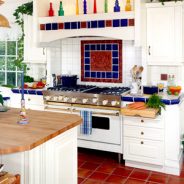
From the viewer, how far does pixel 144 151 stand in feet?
14.2

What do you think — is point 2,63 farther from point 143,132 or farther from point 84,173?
point 143,132

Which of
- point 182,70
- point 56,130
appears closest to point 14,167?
point 56,130

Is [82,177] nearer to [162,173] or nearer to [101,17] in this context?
[162,173]

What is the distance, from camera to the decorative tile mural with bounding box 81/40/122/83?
208 inches

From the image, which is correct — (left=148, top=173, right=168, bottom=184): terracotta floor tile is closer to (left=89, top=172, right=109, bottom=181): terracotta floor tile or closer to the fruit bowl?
(left=89, top=172, right=109, bottom=181): terracotta floor tile

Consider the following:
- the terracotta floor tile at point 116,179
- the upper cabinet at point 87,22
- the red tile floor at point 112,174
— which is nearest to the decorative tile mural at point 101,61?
the upper cabinet at point 87,22

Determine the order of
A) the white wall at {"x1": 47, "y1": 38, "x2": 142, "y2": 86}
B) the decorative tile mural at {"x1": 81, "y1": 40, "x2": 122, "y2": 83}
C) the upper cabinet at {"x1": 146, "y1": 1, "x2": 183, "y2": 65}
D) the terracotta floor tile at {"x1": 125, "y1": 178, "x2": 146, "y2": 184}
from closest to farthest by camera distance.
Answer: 1. the terracotta floor tile at {"x1": 125, "y1": 178, "x2": 146, "y2": 184}
2. the upper cabinet at {"x1": 146, "y1": 1, "x2": 183, "y2": 65}
3. the decorative tile mural at {"x1": 81, "y1": 40, "x2": 122, "y2": 83}
4. the white wall at {"x1": 47, "y1": 38, "x2": 142, "y2": 86}

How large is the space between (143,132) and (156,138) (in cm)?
19

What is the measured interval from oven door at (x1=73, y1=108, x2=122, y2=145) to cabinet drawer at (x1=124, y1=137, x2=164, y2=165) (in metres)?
0.21

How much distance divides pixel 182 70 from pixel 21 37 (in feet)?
10.2

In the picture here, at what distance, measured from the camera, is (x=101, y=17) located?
4.71 metres

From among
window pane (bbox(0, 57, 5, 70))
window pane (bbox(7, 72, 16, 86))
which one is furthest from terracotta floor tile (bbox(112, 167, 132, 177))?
window pane (bbox(0, 57, 5, 70))

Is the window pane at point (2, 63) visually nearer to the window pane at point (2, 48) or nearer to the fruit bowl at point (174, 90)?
the window pane at point (2, 48)

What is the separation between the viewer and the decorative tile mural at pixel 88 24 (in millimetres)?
4574
